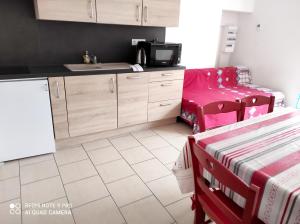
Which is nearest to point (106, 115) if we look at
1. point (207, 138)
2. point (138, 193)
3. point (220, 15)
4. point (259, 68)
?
point (138, 193)

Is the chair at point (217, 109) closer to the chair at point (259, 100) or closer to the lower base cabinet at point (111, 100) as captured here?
the chair at point (259, 100)

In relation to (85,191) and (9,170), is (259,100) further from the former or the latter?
(9,170)

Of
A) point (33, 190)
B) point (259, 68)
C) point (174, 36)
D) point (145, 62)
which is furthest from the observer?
point (259, 68)

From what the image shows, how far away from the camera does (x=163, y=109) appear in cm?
302

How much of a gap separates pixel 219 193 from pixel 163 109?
1.85m

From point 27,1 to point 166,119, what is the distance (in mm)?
2137

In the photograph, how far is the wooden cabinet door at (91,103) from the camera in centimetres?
234

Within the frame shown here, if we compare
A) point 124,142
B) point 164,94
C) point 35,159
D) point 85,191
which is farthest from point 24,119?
point 164,94

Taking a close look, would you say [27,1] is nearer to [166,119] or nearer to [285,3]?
[166,119]

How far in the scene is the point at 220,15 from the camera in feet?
12.3

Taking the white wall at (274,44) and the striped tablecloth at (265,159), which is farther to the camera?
the white wall at (274,44)

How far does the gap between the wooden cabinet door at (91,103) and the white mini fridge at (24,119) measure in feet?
0.77

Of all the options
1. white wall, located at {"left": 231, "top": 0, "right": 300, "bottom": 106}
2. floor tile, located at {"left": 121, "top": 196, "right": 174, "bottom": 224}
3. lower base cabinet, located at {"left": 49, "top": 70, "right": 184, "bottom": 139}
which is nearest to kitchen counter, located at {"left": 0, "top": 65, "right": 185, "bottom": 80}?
lower base cabinet, located at {"left": 49, "top": 70, "right": 184, "bottom": 139}

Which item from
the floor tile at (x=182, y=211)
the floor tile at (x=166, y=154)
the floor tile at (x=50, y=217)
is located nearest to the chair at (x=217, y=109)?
the floor tile at (x=182, y=211)
